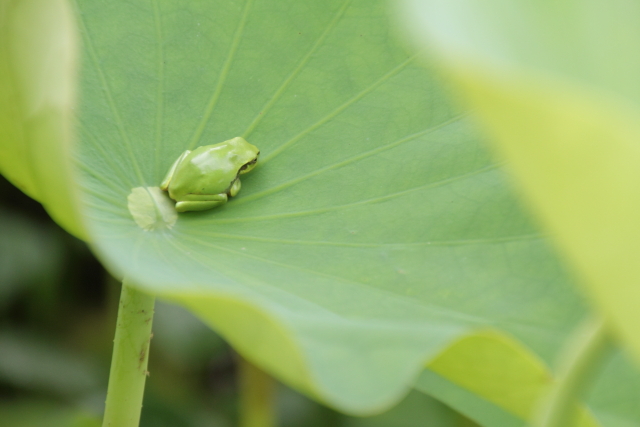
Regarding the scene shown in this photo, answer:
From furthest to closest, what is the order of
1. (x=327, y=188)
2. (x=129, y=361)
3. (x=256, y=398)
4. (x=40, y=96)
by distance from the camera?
(x=256, y=398) → (x=327, y=188) → (x=129, y=361) → (x=40, y=96)

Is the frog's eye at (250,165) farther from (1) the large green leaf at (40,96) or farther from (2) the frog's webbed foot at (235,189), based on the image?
(1) the large green leaf at (40,96)

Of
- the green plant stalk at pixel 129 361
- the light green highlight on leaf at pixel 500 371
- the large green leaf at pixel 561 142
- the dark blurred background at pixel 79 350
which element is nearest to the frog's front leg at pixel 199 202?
the green plant stalk at pixel 129 361

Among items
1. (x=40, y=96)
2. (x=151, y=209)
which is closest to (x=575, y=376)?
(x=40, y=96)

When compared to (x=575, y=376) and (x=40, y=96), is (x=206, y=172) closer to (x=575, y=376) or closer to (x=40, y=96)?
(x=40, y=96)

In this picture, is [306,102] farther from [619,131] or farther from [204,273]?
[619,131]

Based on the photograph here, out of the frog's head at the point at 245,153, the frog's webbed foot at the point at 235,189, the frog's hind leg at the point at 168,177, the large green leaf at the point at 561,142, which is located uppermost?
the large green leaf at the point at 561,142

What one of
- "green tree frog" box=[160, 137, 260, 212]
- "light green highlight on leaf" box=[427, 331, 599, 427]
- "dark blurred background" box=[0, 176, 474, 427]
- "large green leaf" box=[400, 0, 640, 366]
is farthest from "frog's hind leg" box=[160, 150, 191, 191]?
"dark blurred background" box=[0, 176, 474, 427]
